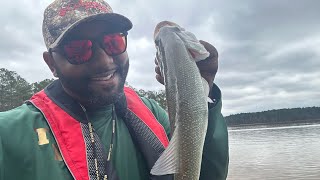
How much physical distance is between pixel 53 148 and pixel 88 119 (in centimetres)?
46

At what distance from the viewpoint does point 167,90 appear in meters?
2.80

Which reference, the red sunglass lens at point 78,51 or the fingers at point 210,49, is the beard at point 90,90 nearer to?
the red sunglass lens at point 78,51

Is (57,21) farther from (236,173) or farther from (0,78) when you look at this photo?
(0,78)

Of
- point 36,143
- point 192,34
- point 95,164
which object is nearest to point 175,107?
point 192,34

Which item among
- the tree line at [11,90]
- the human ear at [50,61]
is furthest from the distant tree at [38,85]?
the human ear at [50,61]

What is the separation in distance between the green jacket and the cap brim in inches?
28.4

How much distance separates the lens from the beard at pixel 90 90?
3547mm

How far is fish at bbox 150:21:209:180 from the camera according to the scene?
273 centimetres

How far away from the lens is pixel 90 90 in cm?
355

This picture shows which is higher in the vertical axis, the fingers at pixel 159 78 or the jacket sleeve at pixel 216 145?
the fingers at pixel 159 78

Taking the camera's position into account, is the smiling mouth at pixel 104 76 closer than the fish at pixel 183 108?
No

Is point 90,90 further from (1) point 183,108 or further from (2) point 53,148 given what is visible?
(1) point 183,108

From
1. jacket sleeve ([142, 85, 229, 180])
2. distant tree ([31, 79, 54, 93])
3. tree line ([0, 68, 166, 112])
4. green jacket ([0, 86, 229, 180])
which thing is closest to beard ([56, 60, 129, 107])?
green jacket ([0, 86, 229, 180])

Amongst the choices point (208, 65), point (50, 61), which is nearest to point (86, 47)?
point (50, 61)
